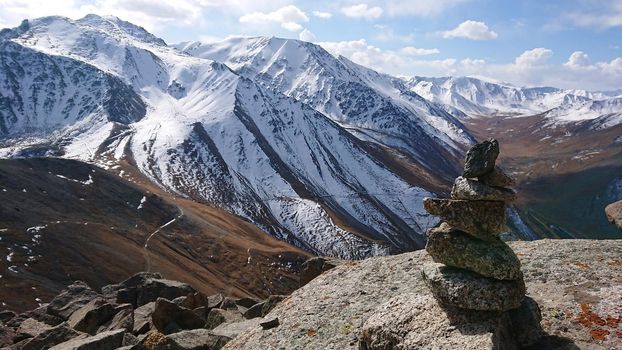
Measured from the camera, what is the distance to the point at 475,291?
1820 centimetres

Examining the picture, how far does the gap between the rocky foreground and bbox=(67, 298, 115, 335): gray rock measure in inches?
2.8

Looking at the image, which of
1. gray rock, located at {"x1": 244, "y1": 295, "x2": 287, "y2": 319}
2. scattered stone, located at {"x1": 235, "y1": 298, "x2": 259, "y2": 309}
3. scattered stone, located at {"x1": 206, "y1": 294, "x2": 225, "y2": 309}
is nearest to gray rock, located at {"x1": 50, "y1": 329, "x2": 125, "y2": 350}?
gray rock, located at {"x1": 244, "y1": 295, "x2": 287, "y2": 319}

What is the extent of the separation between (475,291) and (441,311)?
1.73 m

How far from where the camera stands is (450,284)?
18.7 metres

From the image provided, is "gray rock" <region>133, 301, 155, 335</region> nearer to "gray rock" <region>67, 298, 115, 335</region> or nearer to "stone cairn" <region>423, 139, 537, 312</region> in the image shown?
"gray rock" <region>67, 298, 115, 335</region>

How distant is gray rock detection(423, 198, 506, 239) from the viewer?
18.9 metres

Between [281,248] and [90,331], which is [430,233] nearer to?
[90,331]

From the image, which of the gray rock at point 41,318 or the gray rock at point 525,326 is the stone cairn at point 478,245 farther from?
the gray rock at point 41,318

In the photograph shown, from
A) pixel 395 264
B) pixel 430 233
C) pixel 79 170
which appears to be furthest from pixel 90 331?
pixel 79 170

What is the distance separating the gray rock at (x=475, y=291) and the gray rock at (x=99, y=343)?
61.6ft

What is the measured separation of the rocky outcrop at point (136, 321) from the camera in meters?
28.3

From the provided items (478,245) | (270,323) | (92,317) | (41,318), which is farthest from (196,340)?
(41,318)

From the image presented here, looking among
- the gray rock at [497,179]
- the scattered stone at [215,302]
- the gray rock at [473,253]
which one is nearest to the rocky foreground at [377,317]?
the scattered stone at [215,302]

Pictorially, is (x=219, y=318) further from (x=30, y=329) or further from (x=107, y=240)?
(x=107, y=240)
